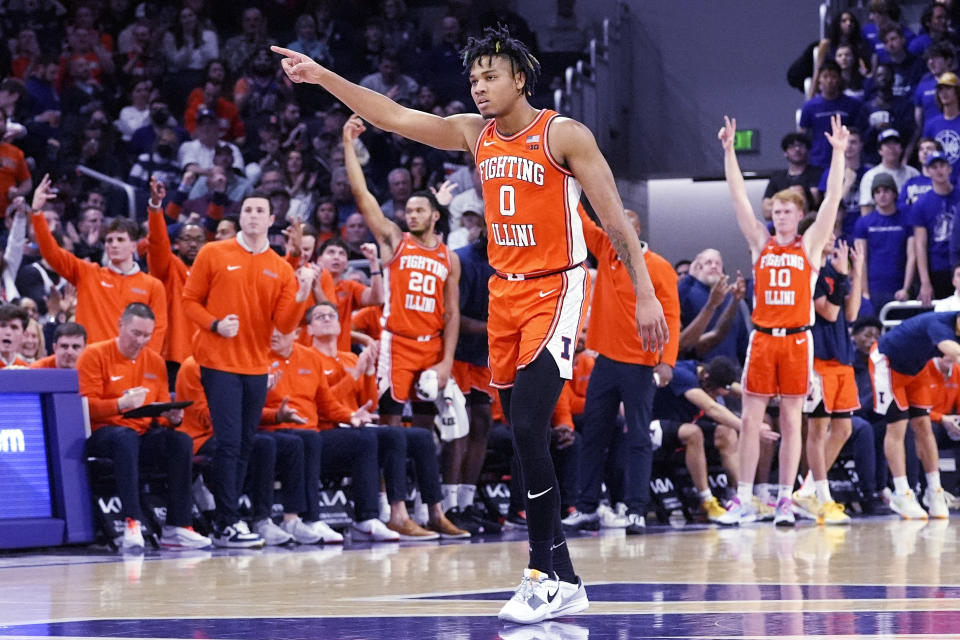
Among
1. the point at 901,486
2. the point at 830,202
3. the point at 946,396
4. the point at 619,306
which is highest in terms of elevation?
the point at 830,202

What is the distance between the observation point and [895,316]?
12.6 m

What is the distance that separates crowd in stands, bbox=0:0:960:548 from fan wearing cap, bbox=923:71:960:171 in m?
0.02

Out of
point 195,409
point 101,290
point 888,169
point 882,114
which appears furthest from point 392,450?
point 882,114

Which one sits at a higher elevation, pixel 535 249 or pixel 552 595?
pixel 535 249

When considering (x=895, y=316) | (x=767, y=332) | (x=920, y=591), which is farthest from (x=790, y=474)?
(x=920, y=591)

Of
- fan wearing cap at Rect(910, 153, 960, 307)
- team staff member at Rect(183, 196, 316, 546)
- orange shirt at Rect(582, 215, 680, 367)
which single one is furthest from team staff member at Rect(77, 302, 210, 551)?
fan wearing cap at Rect(910, 153, 960, 307)

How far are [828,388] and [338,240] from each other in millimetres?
3855

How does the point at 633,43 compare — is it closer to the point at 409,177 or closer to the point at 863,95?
Result: the point at 863,95

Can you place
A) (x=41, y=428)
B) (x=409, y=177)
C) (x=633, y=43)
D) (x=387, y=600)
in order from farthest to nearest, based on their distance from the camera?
(x=633, y=43) → (x=409, y=177) → (x=41, y=428) → (x=387, y=600)

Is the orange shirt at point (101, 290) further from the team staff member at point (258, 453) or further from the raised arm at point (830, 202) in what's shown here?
the raised arm at point (830, 202)

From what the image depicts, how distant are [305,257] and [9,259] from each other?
274 centimetres

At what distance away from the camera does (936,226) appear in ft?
41.9

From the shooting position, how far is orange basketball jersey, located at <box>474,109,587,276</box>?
4969 millimetres

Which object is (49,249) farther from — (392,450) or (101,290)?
(392,450)
